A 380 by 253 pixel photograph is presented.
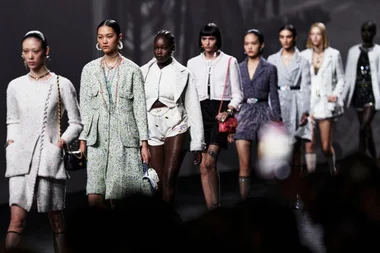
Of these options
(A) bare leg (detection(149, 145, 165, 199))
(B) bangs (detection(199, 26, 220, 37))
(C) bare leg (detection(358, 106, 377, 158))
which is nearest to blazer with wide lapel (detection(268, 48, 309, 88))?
(B) bangs (detection(199, 26, 220, 37))

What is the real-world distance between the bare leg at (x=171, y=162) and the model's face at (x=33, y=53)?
5.83 feet

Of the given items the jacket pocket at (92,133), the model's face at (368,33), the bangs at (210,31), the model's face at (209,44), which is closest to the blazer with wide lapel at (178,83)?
the jacket pocket at (92,133)

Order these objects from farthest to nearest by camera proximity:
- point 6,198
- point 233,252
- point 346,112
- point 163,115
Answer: point 346,112 < point 6,198 < point 163,115 < point 233,252

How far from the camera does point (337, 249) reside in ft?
4.68

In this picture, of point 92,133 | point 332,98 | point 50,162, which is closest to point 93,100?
point 92,133

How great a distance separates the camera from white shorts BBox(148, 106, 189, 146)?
741cm

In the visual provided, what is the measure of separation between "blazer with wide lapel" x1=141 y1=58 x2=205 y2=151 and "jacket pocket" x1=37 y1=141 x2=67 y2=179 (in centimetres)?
173

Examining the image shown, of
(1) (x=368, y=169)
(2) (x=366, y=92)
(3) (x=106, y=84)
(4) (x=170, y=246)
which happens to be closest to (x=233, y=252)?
(4) (x=170, y=246)

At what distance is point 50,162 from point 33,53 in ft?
2.24

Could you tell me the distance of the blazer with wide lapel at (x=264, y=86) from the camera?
922 centimetres

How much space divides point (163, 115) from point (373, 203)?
5804 millimetres

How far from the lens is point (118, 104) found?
6383 mm

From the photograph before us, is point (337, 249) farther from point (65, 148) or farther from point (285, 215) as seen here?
point (65, 148)

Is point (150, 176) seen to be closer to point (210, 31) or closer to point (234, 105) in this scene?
point (234, 105)
